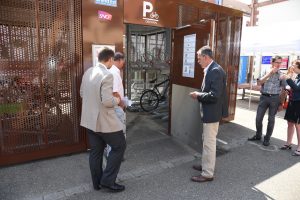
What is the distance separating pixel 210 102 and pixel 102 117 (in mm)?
1444

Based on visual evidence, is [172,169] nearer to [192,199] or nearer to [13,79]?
[192,199]

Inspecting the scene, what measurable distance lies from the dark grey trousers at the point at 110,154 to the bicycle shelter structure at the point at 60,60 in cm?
136

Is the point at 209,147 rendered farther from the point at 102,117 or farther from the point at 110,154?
the point at 102,117

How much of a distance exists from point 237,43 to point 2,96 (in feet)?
18.4

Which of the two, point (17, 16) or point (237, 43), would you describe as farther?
point (237, 43)

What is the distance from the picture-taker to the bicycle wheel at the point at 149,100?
8.12 meters

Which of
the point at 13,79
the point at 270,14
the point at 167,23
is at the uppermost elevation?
the point at 270,14

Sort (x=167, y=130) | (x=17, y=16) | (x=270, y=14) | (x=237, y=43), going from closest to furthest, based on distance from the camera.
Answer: (x=17, y=16), (x=167, y=130), (x=237, y=43), (x=270, y=14)

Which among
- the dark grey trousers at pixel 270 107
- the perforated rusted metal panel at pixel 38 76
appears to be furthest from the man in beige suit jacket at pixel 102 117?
the dark grey trousers at pixel 270 107

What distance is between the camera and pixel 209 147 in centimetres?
332

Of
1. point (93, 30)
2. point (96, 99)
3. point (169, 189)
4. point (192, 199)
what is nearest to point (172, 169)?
point (169, 189)

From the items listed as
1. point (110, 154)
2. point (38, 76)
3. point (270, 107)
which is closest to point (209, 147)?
point (110, 154)

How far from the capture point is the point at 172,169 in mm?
3801

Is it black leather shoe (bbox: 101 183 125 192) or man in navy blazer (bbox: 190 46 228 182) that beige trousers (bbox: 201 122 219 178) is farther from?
black leather shoe (bbox: 101 183 125 192)
